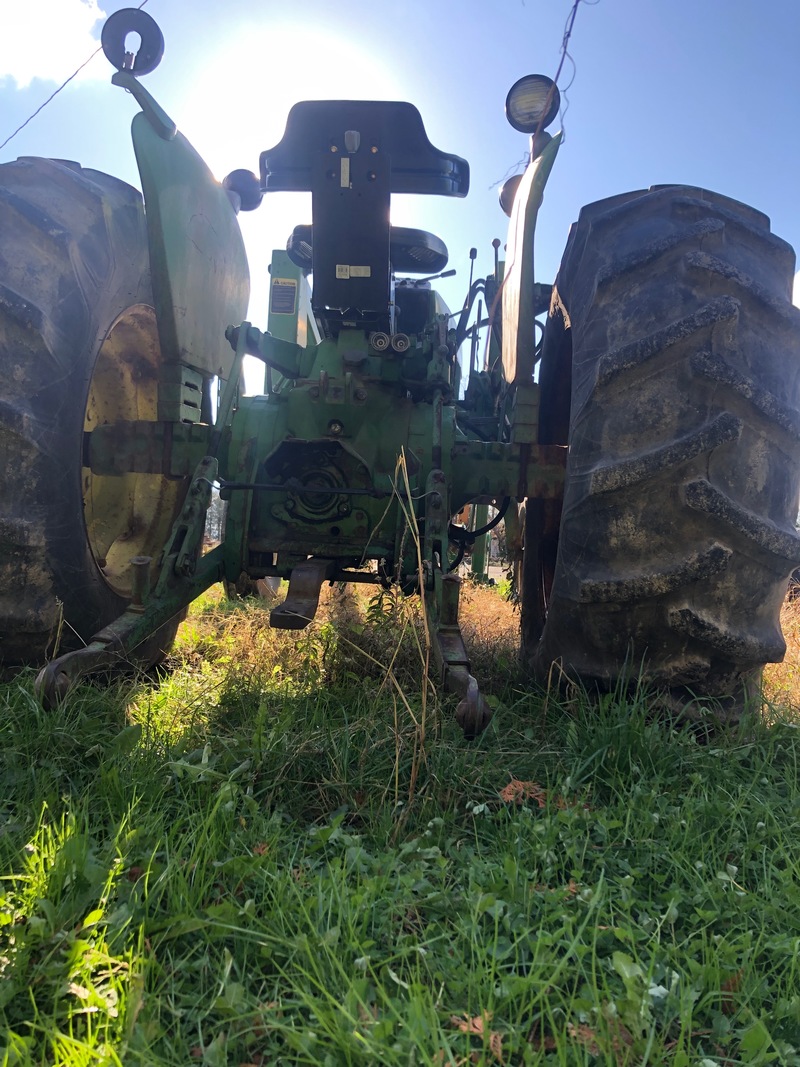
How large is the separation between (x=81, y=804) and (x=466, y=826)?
2.55 feet

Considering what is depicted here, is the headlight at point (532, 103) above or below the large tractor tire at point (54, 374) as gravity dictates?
above

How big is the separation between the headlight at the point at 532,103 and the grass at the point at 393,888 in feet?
5.93

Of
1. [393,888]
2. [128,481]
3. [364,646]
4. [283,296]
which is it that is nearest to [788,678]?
[364,646]

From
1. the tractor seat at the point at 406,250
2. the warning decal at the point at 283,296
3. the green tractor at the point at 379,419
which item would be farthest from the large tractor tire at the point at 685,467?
the warning decal at the point at 283,296

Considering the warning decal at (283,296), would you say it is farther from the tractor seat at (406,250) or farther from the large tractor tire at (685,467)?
the large tractor tire at (685,467)

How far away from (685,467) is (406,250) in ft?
8.59

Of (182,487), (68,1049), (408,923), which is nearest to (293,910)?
(408,923)

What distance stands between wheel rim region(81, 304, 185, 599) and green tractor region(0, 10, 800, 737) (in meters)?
0.01

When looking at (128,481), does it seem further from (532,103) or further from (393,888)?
(393,888)

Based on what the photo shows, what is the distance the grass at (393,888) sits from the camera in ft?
2.98

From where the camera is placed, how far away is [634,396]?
1744mm

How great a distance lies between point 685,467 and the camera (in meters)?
1.66

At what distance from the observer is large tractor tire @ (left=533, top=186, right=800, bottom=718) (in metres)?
1.65

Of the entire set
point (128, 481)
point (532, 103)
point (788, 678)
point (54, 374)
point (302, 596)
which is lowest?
point (788, 678)
